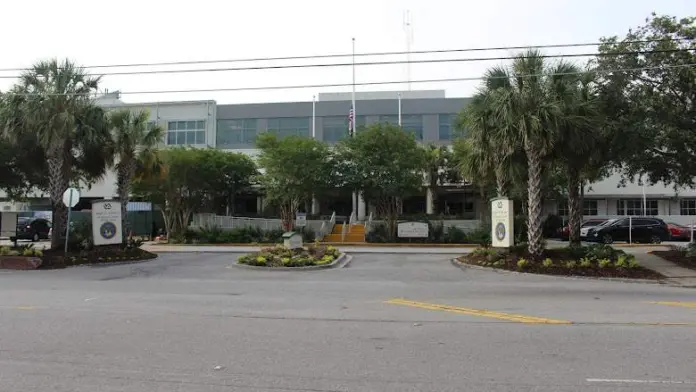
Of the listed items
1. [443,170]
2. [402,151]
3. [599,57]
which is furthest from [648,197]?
[599,57]

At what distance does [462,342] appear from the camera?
740cm

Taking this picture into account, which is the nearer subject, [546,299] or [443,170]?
[546,299]

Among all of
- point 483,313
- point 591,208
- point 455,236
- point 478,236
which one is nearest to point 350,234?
point 455,236

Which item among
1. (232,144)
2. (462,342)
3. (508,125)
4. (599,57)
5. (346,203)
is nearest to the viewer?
(462,342)

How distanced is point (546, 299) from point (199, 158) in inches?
1053

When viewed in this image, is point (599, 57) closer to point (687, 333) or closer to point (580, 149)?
point (580, 149)

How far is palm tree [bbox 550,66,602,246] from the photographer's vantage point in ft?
59.0

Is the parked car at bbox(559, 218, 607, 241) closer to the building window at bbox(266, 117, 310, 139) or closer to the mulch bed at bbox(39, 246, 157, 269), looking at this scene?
the building window at bbox(266, 117, 310, 139)

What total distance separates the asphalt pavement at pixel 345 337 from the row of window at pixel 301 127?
122ft

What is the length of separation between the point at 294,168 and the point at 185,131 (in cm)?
2600

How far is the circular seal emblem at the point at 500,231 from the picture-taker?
1983 centimetres

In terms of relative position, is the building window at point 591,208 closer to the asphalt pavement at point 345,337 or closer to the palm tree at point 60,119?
the asphalt pavement at point 345,337

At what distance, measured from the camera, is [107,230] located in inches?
882

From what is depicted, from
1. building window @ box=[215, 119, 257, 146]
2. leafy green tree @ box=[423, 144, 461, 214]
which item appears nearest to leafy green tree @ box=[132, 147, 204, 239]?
leafy green tree @ box=[423, 144, 461, 214]
